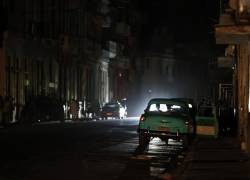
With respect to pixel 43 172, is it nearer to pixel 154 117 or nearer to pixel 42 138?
pixel 154 117

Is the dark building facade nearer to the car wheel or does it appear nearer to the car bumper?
the car wheel

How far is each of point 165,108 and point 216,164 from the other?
33.9 ft

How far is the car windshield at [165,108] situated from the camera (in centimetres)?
2978

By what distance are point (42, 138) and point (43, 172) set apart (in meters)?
13.6

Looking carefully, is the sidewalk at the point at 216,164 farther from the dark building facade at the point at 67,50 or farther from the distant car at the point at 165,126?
the dark building facade at the point at 67,50

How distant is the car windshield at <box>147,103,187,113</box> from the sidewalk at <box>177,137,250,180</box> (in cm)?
320

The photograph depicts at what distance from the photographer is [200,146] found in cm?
A: 2870

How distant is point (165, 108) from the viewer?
30.0m

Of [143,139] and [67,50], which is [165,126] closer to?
[143,139]

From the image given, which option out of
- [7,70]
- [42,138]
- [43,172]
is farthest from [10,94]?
[43,172]

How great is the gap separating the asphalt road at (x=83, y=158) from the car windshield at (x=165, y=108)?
1424mm

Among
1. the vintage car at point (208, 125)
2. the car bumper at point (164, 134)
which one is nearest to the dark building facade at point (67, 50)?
the vintage car at point (208, 125)

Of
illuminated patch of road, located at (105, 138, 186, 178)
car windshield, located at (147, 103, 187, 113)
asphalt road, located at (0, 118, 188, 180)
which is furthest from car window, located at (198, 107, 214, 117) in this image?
car windshield, located at (147, 103, 187, 113)

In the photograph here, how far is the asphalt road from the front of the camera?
1847 cm
